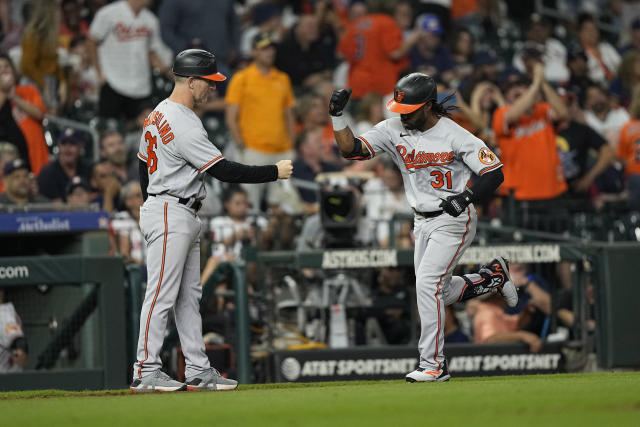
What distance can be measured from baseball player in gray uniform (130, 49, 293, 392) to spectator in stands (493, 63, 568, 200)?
217 inches

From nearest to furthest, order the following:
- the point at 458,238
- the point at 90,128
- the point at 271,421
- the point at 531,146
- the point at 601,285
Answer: the point at 271,421
the point at 458,238
the point at 601,285
the point at 531,146
the point at 90,128

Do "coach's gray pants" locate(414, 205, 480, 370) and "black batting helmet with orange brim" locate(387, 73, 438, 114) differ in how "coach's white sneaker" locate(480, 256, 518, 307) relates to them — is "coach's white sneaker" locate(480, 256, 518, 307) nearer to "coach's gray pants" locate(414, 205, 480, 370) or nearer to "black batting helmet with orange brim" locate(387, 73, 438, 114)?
"coach's gray pants" locate(414, 205, 480, 370)

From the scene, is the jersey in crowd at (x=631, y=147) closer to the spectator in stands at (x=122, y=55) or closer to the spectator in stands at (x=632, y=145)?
the spectator in stands at (x=632, y=145)

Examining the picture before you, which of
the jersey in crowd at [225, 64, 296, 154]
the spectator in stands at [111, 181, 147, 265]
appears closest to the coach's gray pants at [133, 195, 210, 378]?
the spectator in stands at [111, 181, 147, 265]

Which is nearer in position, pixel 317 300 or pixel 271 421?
pixel 271 421

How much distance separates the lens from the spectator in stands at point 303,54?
51.6ft

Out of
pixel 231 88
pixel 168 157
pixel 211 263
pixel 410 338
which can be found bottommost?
pixel 410 338

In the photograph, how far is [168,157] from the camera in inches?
278

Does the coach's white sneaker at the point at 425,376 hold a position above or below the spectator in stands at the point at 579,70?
below

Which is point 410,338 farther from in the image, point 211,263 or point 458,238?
point 458,238

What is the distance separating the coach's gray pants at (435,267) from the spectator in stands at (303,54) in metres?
8.20

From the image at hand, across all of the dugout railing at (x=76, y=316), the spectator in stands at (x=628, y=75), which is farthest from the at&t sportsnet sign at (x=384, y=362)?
the spectator in stands at (x=628, y=75)

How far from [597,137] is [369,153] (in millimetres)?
6291

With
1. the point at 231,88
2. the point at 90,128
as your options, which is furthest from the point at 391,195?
the point at 90,128
